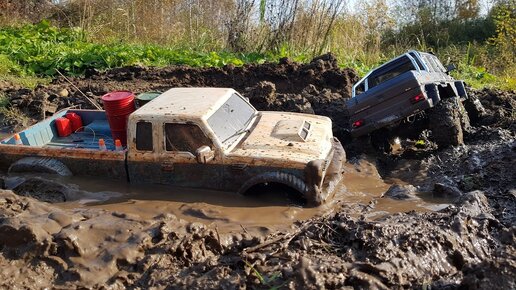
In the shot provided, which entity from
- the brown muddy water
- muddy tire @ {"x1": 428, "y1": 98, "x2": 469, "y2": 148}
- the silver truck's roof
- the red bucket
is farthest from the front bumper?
the red bucket

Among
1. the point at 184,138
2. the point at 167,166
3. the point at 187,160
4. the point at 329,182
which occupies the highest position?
the point at 184,138

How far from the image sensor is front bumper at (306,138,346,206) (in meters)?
6.24

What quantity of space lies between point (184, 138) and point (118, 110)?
1.29m

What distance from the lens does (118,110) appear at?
291 inches

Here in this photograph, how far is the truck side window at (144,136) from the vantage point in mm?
6676

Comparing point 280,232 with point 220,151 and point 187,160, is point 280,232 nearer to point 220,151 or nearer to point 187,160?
point 220,151

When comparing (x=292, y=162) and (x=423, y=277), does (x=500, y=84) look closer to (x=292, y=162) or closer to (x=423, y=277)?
(x=292, y=162)

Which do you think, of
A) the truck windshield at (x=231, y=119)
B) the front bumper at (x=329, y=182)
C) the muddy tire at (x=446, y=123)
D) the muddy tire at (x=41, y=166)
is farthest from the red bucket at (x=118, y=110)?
the muddy tire at (x=446, y=123)

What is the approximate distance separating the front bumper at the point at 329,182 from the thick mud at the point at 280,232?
141 mm

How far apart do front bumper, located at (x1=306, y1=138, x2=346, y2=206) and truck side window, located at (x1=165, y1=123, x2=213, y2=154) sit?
132cm

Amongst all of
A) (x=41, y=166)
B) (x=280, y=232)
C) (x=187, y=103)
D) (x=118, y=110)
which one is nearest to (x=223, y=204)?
(x=280, y=232)

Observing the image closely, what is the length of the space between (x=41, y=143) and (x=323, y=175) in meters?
4.16

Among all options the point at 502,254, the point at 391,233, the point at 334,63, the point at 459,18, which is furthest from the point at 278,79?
the point at 459,18

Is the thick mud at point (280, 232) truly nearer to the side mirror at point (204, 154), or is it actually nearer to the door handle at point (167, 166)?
the door handle at point (167, 166)
